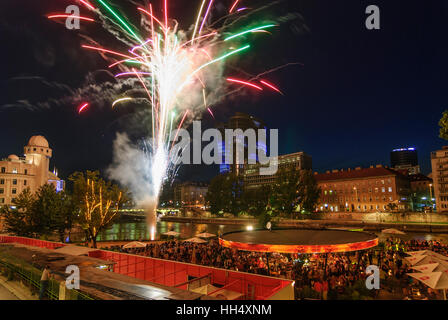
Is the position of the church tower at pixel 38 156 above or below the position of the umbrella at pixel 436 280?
above

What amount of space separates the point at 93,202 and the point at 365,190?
101m

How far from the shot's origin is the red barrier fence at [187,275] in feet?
36.9

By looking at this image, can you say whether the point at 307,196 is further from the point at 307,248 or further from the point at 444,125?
the point at 307,248

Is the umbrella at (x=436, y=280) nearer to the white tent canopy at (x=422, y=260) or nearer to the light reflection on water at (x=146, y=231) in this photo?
the white tent canopy at (x=422, y=260)

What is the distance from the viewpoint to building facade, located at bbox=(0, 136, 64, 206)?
83.6m

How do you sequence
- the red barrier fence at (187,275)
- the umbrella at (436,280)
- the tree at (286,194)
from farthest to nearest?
1. the tree at (286,194)
2. the umbrella at (436,280)
3. the red barrier fence at (187,275)

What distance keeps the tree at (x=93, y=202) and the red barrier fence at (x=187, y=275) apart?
11.6 meters

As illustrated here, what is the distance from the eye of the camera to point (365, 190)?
10444cm

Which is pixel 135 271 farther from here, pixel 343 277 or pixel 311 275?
pixel 343 277

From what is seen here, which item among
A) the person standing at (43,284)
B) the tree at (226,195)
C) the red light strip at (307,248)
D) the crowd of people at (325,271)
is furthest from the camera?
the tree at (226,195)

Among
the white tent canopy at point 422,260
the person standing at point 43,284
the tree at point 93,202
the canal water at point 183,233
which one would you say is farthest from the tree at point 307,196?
the person standing at point 43,284

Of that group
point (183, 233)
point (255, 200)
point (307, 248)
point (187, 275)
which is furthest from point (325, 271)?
point (255, 200)
